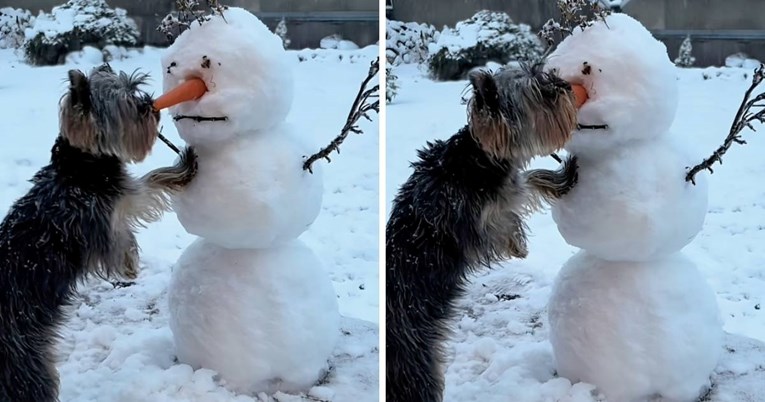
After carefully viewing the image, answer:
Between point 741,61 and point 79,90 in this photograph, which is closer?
point 79,90

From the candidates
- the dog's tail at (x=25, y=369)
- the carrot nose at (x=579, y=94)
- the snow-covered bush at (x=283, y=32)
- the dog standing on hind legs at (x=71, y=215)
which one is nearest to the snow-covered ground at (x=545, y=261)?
the carrot nose at (x=579, y=94)

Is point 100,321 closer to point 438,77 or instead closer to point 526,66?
point 438,77

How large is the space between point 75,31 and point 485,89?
28.4 inches

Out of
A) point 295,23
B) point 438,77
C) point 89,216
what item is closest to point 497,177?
point 438,77

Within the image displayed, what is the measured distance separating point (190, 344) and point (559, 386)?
0.62m

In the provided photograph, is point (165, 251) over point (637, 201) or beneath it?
beneath

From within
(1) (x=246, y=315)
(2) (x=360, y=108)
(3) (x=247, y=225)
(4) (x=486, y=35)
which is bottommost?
(1) (x=246, y=315)

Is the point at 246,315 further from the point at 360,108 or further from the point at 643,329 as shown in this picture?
the point at 643,329

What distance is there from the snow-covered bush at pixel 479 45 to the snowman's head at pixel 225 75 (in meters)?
0.31

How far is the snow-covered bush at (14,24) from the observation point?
1468 millimetres

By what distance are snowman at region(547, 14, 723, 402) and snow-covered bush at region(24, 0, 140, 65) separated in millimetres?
724

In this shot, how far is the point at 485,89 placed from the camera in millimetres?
1221

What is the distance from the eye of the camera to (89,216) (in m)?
1.26

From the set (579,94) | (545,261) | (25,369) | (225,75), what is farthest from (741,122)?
(25,369)
